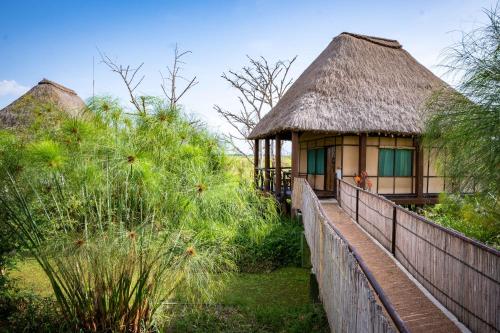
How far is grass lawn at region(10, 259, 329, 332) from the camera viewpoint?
16.4ft

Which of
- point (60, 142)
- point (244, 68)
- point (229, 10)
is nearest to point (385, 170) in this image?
point (229, 10)

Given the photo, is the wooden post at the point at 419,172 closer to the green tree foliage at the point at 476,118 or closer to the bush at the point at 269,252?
the bush at the point at 269,252

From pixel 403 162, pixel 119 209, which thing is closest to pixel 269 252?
pixel 119 209

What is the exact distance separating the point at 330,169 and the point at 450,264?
8.95m

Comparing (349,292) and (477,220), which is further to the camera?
(477,220)

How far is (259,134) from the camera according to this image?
43.2 ft

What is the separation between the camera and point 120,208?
160 inches

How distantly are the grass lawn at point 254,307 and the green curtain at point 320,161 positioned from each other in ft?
17.3

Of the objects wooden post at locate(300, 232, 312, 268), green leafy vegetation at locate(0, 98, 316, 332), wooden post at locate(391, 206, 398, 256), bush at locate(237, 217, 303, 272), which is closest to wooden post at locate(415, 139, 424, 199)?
bush at locate(237, 217, 303, 272)

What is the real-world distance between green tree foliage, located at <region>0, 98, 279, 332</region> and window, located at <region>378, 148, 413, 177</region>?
8.20 m

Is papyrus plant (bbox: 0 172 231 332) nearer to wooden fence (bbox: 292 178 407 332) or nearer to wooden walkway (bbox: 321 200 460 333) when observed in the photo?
wooden fence (bbox: 292 178 407 332)

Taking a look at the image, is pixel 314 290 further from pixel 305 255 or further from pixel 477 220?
pixel 477 220

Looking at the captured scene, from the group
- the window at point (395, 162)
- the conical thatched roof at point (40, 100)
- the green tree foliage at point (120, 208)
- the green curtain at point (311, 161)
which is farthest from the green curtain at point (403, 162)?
the conical thatched roof at point (40, 100)

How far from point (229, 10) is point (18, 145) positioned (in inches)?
388
